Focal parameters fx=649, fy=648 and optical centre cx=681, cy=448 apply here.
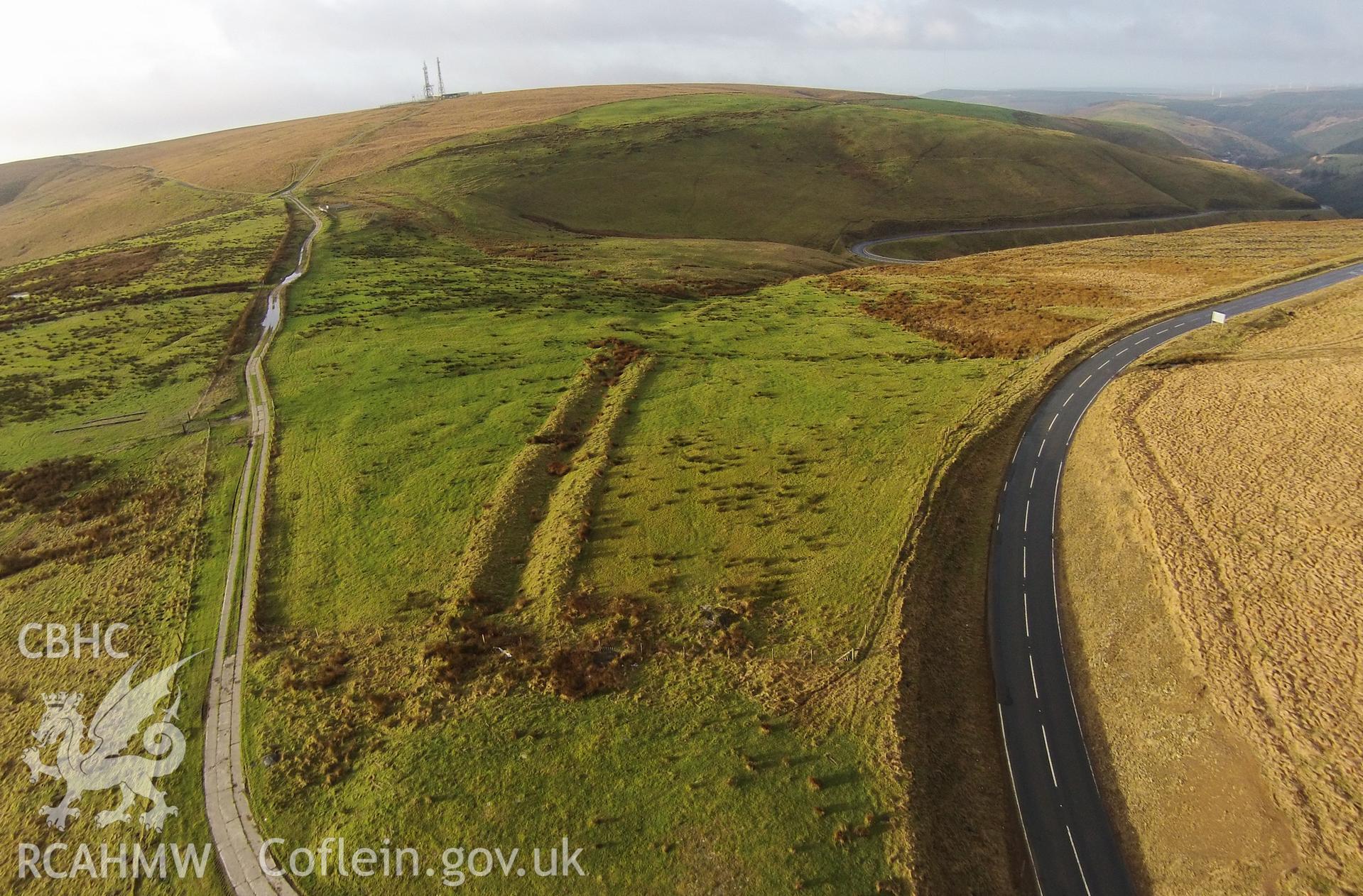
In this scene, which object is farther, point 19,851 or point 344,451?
point 344,451

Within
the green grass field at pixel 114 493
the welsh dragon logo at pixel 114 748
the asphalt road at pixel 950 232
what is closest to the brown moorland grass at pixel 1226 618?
the green grass field at pixel 114 493

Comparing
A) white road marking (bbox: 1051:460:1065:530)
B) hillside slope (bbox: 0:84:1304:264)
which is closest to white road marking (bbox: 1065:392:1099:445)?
white road marking (bbox: 1051:460:1065:530)

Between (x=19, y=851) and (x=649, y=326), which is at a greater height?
(x=649, y=326)

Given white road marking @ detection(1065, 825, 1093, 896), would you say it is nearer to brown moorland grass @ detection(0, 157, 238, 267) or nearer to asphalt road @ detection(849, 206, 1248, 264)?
asphalt road @ detection(849, 206, 1248, 264)

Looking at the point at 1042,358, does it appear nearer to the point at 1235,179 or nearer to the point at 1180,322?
the point at 1180,322

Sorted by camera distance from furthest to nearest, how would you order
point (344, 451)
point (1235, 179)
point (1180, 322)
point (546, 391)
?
point (1235, 179) < point (1180, 322) < point (546, 391) < point (344, 451)

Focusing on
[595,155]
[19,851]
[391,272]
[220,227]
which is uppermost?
[595,155]

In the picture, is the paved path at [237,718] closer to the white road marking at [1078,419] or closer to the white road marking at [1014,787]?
the white road marking at [1014,787]

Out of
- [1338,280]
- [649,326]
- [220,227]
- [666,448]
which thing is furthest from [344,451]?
[1338,280]
